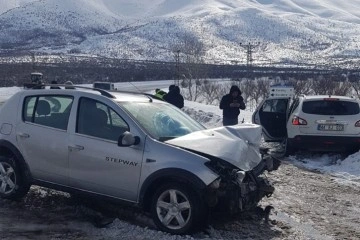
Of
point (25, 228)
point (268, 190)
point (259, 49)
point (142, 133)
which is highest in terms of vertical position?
point (259, 49)

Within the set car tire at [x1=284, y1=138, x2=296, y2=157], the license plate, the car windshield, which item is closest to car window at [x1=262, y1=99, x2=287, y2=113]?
car tire at [x1=284, y1=138, x2=296, y2=157]

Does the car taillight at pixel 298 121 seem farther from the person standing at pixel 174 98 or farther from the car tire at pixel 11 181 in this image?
the car tire at pixel 11 181

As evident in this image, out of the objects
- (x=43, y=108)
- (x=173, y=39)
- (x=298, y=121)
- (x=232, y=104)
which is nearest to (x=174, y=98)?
(x=232, y=104)

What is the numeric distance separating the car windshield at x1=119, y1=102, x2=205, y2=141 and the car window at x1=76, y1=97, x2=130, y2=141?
0.61 feet

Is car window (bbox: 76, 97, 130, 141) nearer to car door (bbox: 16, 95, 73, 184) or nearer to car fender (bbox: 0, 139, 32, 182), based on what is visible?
car door (bbox: 16, 95, 73, 184)

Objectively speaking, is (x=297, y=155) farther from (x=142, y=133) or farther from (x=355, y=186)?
(x=142, y=133)

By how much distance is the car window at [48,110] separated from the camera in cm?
645

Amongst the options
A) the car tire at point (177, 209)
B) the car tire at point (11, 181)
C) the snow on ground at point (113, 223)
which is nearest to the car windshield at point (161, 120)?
the car tire at point (177, 209)

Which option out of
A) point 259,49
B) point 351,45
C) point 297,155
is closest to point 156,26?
point 259,49

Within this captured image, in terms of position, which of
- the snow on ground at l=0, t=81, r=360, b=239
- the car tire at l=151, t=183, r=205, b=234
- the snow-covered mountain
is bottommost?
the snow on ground at l=0, t=81, r=360, b=239

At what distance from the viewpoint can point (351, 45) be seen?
18575 cm

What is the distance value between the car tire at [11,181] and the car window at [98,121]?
44.4 inches

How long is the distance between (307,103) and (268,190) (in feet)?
17.9

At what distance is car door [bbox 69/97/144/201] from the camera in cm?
582
